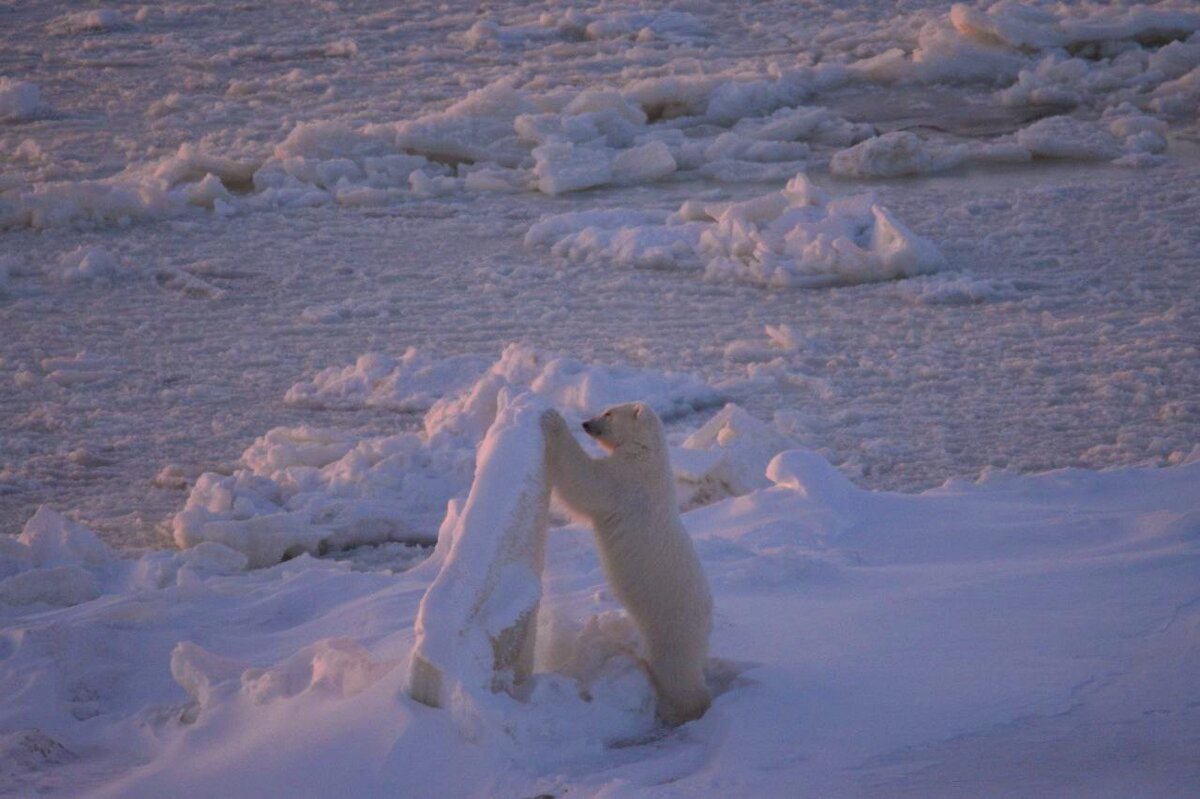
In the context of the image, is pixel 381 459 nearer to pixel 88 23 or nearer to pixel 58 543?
pixel 58 543

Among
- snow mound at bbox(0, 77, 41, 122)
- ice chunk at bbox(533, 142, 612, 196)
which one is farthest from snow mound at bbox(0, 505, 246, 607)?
snow mound at bbox(0, 77, 41, 122)

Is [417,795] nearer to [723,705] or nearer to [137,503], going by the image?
[723,705]

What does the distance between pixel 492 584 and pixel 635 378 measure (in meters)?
3.52

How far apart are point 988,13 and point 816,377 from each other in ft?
26.6

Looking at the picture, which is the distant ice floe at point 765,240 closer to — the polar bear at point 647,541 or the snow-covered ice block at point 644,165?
the snow-covered ice block at point 644,165

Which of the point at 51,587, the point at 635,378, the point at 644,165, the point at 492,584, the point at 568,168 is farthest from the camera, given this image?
the point at 644,165

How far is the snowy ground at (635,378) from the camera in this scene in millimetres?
3059

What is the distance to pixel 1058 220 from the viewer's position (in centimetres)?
905

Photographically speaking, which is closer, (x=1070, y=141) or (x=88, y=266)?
(x=88, y=266)

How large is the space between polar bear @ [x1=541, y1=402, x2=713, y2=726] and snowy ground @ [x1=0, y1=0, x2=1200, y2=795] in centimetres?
12

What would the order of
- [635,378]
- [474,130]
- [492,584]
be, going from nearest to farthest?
1. [492,584]
2. [635,378]
3. [474,130]

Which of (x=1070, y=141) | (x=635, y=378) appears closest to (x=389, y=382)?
(x=635, y=378)

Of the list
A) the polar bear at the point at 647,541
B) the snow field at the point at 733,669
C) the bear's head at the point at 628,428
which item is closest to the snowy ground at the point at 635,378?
the snow field at the point at 733,669

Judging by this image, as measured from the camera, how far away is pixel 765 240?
853cm
